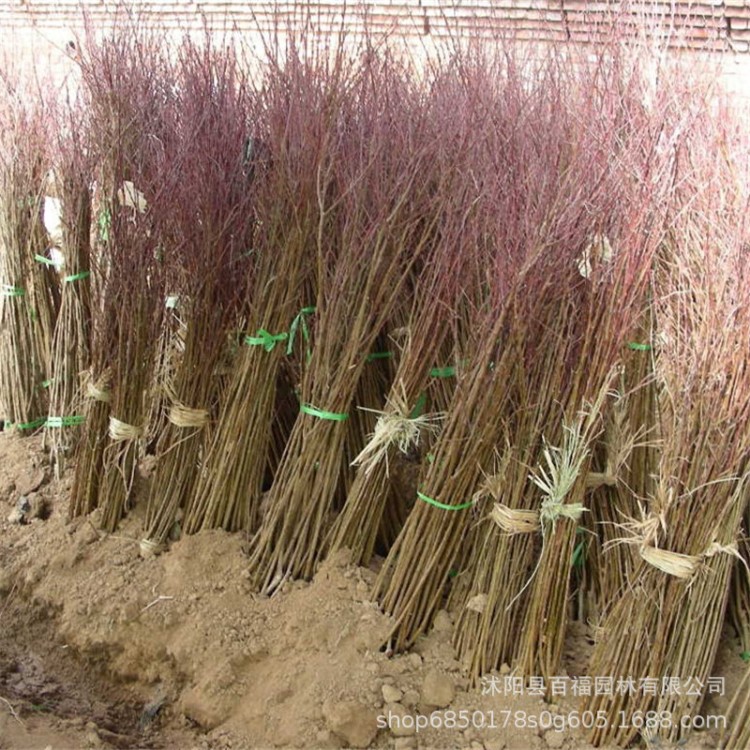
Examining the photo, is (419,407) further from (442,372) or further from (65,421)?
(65,421)

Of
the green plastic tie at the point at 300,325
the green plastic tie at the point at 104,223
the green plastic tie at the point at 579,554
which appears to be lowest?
the green plastic tie at the point at 579,554

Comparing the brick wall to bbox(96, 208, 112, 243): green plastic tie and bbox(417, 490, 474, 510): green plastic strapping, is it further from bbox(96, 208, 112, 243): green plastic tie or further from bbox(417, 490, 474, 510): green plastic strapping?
bbox(417, 490, 474, 510): green plastic strapping

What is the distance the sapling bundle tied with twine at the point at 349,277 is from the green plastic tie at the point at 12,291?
4.45 feet

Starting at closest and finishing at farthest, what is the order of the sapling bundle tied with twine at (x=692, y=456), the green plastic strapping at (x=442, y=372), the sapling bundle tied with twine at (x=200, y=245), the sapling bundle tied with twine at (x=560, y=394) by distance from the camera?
the sapling bundle tied with twine at (x=692, y=456), the sapling bundle tied with twine at (x=560, y=394), the green plastic strapping at (x=442, y=372), the sapling bundle tied with twine at (x=200, y=245)

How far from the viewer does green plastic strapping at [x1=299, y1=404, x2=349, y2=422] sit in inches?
99.4

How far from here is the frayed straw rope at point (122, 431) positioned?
2.85 metres

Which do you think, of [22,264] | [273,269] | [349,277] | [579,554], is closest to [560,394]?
→ [579,554]

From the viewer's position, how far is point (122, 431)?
9.36 feet

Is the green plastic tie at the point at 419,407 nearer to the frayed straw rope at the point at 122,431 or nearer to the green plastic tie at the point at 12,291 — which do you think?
the frayed straw rope at the point at 122,431

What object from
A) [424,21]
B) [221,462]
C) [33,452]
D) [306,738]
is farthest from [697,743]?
[424,21]

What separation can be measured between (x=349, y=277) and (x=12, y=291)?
1.57 meters

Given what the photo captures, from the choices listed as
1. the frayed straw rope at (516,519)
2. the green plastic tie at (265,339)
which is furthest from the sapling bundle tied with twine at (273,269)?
the frayed straw rope at (516,519)

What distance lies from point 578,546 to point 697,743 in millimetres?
578

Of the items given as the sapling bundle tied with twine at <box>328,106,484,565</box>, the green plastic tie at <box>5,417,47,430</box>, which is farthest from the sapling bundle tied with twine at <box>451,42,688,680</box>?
the green plastic tie at <box>5,417,47,430</box>
